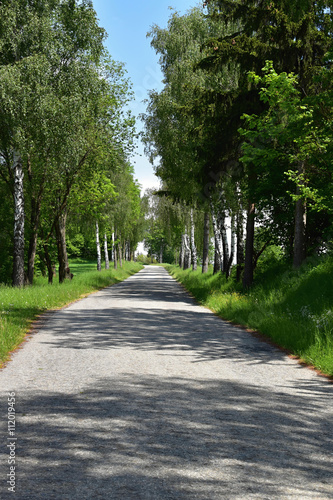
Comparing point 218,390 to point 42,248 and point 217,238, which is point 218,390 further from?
point 42,248

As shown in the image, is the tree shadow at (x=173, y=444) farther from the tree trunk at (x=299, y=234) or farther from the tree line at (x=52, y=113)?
the tree line at (x=52, y=113)

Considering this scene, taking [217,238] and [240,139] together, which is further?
[217,238]

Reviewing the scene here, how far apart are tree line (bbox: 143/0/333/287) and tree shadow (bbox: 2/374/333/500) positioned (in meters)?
7.79

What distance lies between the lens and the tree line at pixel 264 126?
39.8ft

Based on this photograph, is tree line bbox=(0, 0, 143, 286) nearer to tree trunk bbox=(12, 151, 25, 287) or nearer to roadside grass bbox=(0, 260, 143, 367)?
tree trunk bbox=(12, 151, 25, 287)

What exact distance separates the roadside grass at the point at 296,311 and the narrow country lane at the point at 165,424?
1.54ft

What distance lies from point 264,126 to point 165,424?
32.6 ft

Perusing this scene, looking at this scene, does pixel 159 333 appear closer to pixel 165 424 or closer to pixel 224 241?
pixel 165 424

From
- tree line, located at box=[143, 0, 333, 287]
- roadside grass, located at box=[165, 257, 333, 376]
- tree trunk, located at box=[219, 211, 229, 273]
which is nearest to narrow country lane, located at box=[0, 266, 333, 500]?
roadside grass, located at box=[165, 257, 333, 376]

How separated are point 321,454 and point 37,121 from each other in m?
17.2

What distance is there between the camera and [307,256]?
54.3 ft

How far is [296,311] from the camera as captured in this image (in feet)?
34.4

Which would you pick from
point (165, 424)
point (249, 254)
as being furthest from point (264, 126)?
point (165, 424)

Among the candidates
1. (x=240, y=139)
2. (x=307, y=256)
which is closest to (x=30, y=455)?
(x=307, y=256)
